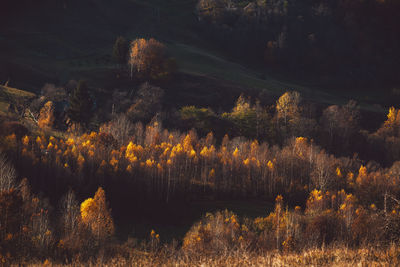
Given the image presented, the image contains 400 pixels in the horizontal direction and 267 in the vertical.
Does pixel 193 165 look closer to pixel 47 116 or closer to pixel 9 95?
pixel 47 116

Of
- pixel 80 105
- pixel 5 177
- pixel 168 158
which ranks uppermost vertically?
pixel 80 105

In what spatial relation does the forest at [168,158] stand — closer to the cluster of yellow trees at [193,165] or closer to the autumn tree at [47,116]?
the cluster of yellow trees at [193,165]

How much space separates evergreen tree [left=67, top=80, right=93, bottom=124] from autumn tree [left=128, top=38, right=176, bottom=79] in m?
36.4

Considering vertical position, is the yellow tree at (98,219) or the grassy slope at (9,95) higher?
the grassy slope at (9,95)

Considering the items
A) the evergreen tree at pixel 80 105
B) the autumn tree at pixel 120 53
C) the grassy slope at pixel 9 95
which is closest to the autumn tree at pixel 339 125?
the evergreen tree at pixel 80 105

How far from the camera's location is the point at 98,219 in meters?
58.7

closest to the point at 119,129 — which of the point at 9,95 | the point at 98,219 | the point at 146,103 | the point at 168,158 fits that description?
the point at 168,158

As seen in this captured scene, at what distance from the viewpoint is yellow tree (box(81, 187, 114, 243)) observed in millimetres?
56000

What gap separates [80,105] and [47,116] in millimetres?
10704

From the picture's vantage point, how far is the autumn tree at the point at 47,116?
107 m

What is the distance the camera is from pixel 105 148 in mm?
98250

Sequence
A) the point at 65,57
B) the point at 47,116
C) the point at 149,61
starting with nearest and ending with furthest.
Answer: the point at 47,116, the point at 149,61, the point at 65,57

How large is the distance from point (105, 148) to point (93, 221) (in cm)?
3967

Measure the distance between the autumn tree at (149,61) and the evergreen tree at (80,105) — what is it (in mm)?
36356
